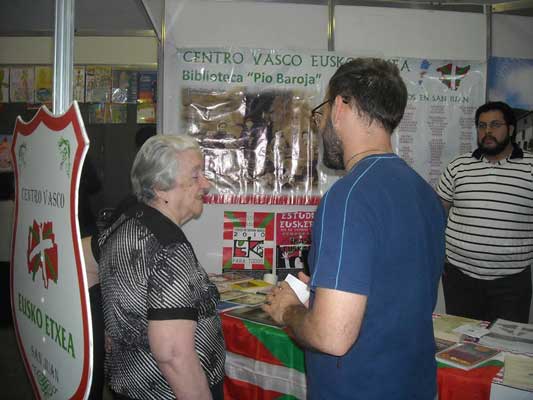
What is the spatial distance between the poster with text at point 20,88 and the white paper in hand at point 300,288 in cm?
318

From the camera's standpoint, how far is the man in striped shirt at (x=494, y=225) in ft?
7.59

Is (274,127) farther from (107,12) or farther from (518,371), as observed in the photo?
(518,371)

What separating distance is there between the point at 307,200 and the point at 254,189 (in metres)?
0.33

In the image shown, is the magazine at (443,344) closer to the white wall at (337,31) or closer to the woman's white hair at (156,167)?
the woman's white hair at (156,167)

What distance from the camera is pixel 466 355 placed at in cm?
157

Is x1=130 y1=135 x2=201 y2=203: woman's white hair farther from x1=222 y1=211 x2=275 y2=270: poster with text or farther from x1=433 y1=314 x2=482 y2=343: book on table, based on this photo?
x1=222 y1=211 x2=275 y2=270: poster with text

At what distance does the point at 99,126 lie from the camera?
3.59m

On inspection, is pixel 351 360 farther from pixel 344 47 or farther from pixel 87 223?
pixel 344 47

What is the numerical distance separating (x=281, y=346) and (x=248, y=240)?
3.42 ft

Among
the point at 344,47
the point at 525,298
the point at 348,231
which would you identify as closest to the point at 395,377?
the point at 348,231

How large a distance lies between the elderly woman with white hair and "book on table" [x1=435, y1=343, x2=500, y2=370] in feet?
2.48

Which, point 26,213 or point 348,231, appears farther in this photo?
point 26,213

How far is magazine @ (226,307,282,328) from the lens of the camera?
75.5 inches

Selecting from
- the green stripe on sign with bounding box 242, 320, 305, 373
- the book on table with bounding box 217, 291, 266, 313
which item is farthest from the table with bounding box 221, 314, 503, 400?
the book on table with bounding box 217, 291, 266, 313
